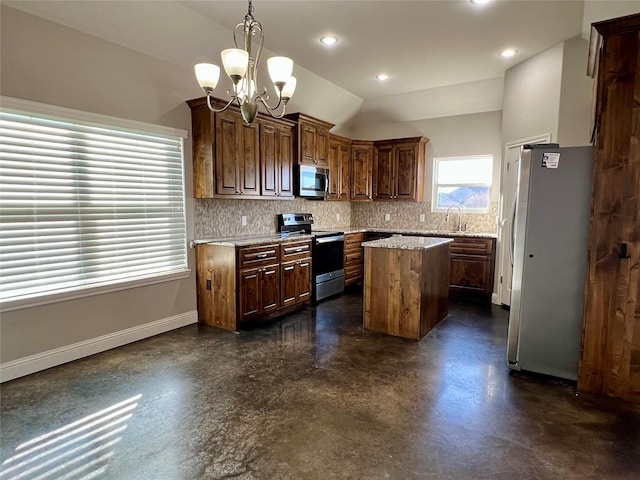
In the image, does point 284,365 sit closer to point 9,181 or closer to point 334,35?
point 9,181

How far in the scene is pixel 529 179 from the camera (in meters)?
2.86

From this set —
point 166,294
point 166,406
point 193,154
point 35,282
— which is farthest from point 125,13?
point 166,406

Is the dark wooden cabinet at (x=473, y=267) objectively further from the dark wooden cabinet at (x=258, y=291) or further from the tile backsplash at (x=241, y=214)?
the dark wooden cabinet at (x=258, y=291)

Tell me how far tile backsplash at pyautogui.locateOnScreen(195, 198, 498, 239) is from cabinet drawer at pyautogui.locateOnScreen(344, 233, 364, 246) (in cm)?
73

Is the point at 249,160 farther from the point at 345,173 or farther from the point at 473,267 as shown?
the point at 473,267

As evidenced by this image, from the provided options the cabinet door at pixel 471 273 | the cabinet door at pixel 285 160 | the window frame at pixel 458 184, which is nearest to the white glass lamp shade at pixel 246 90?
the cabinet door at pixel 285 160

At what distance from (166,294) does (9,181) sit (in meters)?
1.68

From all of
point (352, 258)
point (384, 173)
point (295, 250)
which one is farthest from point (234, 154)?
point (384, 173)

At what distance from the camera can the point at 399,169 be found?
20.8ft

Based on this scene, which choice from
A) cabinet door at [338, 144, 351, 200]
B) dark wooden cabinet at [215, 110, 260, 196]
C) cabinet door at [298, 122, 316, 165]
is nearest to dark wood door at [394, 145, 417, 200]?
cabinet door at [338, 144, 351, 200]

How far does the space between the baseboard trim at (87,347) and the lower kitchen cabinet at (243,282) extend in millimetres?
361

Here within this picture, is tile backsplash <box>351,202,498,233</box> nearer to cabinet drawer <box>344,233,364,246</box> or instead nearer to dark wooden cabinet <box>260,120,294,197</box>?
cabinet drawer <box>344,233,364,246</box>

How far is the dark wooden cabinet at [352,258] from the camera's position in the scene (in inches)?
228

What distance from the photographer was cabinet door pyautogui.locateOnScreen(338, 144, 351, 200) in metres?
6.28
